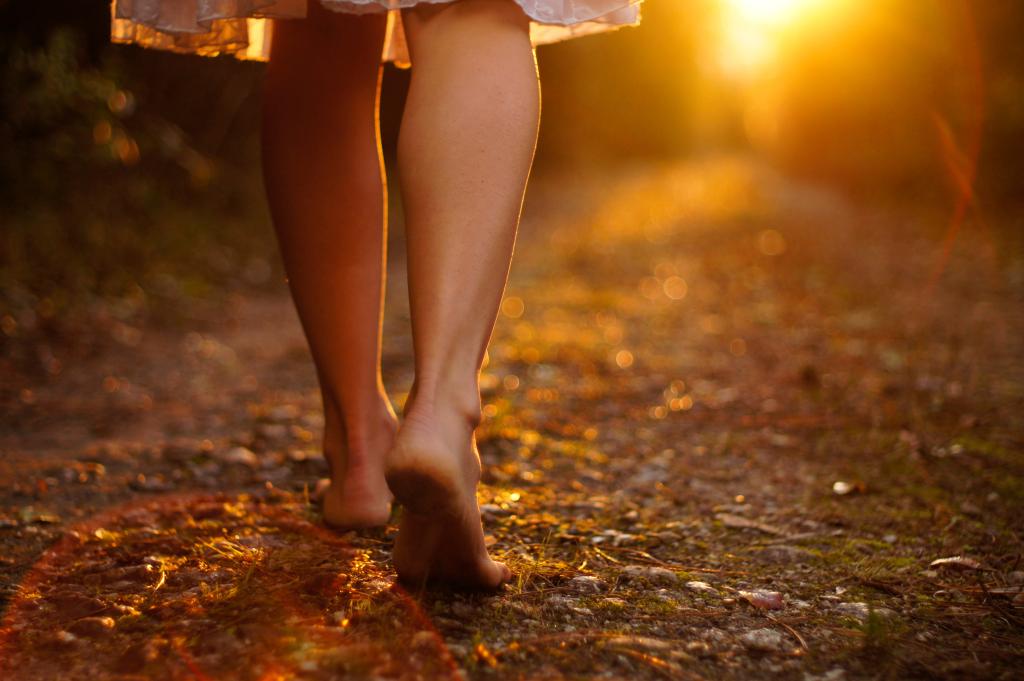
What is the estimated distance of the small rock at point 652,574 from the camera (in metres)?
1.22

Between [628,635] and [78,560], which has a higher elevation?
[628,635]

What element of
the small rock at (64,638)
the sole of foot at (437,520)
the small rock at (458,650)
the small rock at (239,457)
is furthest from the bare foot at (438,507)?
the small rock at (239,457)

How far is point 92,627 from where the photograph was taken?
1.03 m

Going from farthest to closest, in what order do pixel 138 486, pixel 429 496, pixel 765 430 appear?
pixel 765 430 < pixel 138 486 < pixel 429 496

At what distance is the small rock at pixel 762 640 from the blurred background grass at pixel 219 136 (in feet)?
8.25

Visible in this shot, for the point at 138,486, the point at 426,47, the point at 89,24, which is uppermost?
the point at 89,24

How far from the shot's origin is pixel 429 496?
0.94 metres

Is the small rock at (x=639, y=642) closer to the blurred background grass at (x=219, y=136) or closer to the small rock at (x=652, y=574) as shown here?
the small rock at (x=652, y=574)

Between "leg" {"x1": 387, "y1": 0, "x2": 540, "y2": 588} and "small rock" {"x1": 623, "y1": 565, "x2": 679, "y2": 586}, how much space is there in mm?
258

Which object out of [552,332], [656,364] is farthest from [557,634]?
[552,332]

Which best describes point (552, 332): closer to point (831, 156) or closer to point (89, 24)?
point (89, 24)

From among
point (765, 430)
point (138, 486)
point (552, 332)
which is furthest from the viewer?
point (552, 332)

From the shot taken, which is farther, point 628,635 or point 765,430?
point 765,430

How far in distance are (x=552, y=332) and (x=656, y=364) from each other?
0.61m
